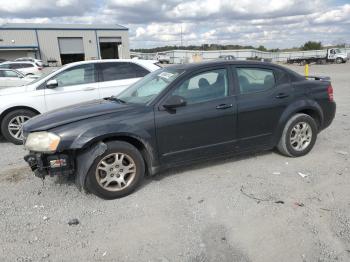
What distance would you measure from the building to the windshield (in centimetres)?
4758

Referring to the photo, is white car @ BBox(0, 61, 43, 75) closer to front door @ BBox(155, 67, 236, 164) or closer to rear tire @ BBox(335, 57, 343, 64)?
front door @ BBox(155, 67, 236, 164)

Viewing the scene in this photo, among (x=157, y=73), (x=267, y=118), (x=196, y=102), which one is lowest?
(x=267, y=118)

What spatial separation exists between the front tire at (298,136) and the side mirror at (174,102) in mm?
1910

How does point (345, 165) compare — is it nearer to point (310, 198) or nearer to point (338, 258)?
point (310, 198)

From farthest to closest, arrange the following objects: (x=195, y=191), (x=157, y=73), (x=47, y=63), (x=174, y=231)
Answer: (x=47, y=63) → (x=157, y=73) → (x=195, y=191) → (x=174, y=231)

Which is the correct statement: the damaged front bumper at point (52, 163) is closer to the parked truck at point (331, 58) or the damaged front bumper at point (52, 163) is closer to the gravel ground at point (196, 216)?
the gravel ground at point (196, 216)

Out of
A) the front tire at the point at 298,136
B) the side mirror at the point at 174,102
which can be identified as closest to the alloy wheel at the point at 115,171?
the side mirror at the point at 174,102

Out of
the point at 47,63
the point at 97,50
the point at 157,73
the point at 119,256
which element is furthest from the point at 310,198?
the point at 97,50

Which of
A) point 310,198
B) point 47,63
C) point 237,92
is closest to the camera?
point 310,198

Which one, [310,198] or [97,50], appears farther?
[97,50]

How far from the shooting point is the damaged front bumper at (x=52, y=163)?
373cm

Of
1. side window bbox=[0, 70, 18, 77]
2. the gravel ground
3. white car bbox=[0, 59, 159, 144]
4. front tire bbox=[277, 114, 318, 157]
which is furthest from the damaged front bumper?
side window bbox=[0, 70, 18, 77]

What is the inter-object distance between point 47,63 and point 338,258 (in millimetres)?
51028

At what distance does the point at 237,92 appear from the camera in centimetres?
455
